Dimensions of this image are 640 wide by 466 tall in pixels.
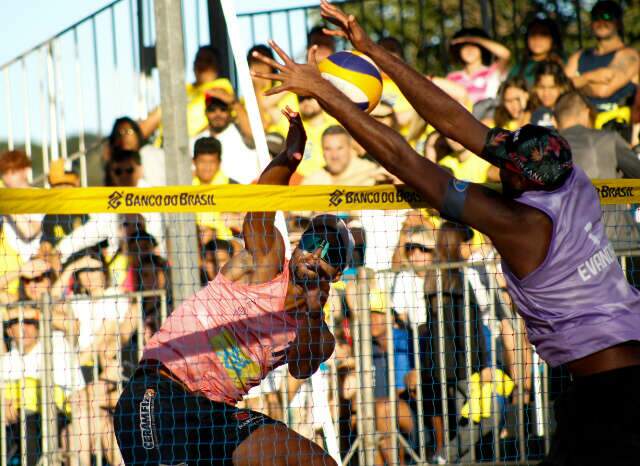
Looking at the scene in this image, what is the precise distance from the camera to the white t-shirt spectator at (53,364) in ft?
25.6

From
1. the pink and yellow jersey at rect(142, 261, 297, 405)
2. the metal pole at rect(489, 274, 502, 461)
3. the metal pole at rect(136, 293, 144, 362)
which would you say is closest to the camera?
the pink and yellow jersey at rect(142, 261, 297, 405)

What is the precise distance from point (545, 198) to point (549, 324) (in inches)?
22.7

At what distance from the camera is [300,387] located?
752 centimetres

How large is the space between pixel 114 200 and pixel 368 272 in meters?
2.36

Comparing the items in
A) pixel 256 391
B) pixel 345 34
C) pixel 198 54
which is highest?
pixel 198 54

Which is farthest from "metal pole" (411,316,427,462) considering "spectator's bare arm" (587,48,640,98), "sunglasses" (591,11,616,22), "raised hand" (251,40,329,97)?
"sunglasses" (591,11,616,22)

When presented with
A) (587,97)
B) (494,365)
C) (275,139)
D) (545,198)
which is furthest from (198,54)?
(545,198)

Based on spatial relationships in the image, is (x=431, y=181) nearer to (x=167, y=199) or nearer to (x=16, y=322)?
(x=167, y=199)

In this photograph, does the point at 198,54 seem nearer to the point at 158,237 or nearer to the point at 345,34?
the point at 158,237

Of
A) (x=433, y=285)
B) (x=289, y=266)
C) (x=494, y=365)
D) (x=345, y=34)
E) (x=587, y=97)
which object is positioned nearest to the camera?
(x=345, y=34)

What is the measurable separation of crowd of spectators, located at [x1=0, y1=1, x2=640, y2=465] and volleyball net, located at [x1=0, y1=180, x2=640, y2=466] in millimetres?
20

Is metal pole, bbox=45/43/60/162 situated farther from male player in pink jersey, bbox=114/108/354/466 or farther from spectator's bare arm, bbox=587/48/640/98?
male player in pink jersey, bbox=114/108/354/466

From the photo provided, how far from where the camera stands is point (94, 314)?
7.96 meters

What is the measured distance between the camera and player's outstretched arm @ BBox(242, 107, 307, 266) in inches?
227
